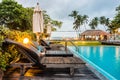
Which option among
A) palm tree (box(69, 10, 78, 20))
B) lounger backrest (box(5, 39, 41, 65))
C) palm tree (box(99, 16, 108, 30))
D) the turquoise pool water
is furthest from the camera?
palm tree (box(99, 16, 108, 30))

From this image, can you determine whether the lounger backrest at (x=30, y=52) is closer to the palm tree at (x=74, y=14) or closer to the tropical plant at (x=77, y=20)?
the tropical plant at (x=77, y=20)

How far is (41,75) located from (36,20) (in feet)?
12.9

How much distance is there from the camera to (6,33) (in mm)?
5027

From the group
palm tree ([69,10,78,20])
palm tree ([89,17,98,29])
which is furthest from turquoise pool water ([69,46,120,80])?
palm tree ([89,17,98,29])

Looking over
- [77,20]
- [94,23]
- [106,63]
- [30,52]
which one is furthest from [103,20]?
[30,52]

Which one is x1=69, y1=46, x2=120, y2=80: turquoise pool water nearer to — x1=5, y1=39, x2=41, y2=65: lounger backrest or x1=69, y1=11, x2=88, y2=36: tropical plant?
x1=5, y1=39, x2=41, y2=65: lounger backrest

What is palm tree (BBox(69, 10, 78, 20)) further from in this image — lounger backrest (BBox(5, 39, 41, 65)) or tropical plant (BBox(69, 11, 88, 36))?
lounger backrest (BBox(5, 39, 41, 65))

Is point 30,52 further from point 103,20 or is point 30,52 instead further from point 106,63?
point 103,20

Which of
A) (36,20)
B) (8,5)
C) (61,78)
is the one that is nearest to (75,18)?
(8,5)

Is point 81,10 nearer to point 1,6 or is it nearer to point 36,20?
point 1,6

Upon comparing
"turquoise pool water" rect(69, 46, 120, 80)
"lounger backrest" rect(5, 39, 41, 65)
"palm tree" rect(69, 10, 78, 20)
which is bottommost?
"turquoise pool water" rect(69, 46, 120, 80)

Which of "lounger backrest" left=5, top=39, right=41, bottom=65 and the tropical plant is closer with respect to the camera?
"lounger backrest" left=5, top=39, right=41, bottom=65

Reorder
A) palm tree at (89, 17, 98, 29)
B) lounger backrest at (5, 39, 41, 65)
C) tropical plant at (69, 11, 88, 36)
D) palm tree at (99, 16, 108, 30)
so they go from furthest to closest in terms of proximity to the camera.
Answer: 1. palm tree at (89, 17, 98, 29)
2. palm tree at (99, 16, 108, 30)
3. tropical plant at (69, 11, 88, 36)
4. lounger backrest at (5, 39, 41, 65)

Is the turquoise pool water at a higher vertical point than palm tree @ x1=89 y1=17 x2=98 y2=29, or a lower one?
lower
